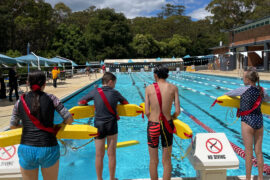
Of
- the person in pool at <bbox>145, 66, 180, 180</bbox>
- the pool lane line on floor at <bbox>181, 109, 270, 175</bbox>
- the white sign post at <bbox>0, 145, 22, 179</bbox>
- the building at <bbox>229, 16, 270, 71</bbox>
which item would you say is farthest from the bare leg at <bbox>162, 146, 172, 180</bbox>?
the building at <bbox>229, 16, 270, 71</bbox>

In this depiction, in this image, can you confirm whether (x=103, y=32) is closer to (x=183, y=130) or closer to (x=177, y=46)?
(x=177, y=46)

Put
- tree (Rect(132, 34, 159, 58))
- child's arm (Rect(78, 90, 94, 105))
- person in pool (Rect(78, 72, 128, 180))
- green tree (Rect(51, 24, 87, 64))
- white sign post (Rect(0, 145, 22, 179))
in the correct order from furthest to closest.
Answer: tree (Rect(132, 34, 159, 58)) < green tree (Rect(51, 24, 87, 64)) < child's arm (Rect(78, 90, 94, 105)) < person in pool (Rect(78, 72, 128, 180)) < white sign post (Rect(0, 145, 22, 179))

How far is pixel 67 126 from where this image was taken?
2.30 meters

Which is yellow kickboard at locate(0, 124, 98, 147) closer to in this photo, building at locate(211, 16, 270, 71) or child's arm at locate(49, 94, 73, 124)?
child's arm at locate(49, 94, 73, 124)

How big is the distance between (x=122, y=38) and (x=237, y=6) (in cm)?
2530

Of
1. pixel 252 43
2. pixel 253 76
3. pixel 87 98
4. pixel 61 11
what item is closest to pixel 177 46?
pixel 252 43

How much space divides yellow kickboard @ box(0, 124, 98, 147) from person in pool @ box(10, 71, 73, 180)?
18cm

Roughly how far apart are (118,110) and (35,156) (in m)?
1.25

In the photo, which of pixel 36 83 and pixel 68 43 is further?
pixel 68 43

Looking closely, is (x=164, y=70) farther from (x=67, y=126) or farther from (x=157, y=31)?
(x=157, y=31)

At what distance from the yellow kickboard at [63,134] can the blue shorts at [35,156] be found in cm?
23

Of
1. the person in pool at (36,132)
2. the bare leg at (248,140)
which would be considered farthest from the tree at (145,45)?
the person in pool at (36,132)

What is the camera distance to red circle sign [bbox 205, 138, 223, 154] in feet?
8.54

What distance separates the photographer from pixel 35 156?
6.45 ft
